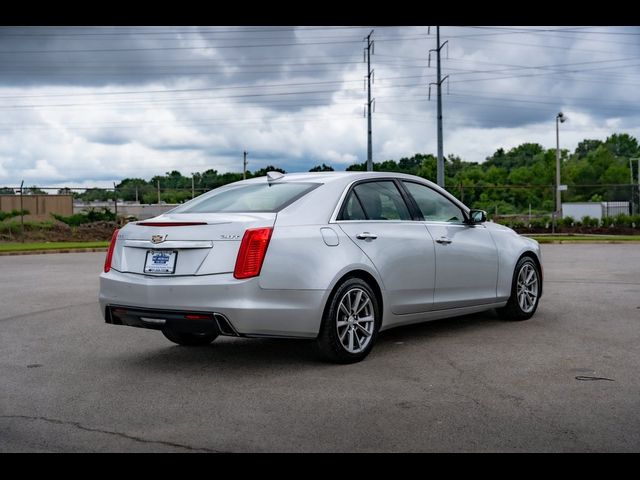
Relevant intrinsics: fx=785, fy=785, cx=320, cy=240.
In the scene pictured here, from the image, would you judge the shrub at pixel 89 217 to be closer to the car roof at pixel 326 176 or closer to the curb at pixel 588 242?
the curb at pixel 588 242

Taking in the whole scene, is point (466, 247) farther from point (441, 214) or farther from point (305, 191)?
point (305, 191)

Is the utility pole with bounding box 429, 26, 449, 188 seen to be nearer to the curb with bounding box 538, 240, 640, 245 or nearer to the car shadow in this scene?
the curb with bounding box 538, 240, 640, 245

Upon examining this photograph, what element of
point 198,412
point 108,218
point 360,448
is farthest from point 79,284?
point 108,218

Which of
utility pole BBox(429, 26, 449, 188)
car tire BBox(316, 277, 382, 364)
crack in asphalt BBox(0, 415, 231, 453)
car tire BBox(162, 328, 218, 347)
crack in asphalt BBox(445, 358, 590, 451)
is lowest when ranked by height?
crack in asphalt BBox(0, 415, 231, 453)

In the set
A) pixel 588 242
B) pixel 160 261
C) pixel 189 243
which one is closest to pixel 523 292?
pixel 189 243

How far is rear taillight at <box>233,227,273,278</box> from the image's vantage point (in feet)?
20.3

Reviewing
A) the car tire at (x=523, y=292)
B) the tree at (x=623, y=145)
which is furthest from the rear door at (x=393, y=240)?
the tree at (x=623, y=145)

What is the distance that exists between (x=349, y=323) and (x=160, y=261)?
1.68m

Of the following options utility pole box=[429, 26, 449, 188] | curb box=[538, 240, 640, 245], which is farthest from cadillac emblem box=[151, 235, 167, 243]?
utility pole box=[429, 26, 449, 188]

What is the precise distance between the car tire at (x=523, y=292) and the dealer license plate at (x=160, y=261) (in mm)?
4302

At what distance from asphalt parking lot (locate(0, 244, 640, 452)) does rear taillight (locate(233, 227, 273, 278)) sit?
0.87 m
